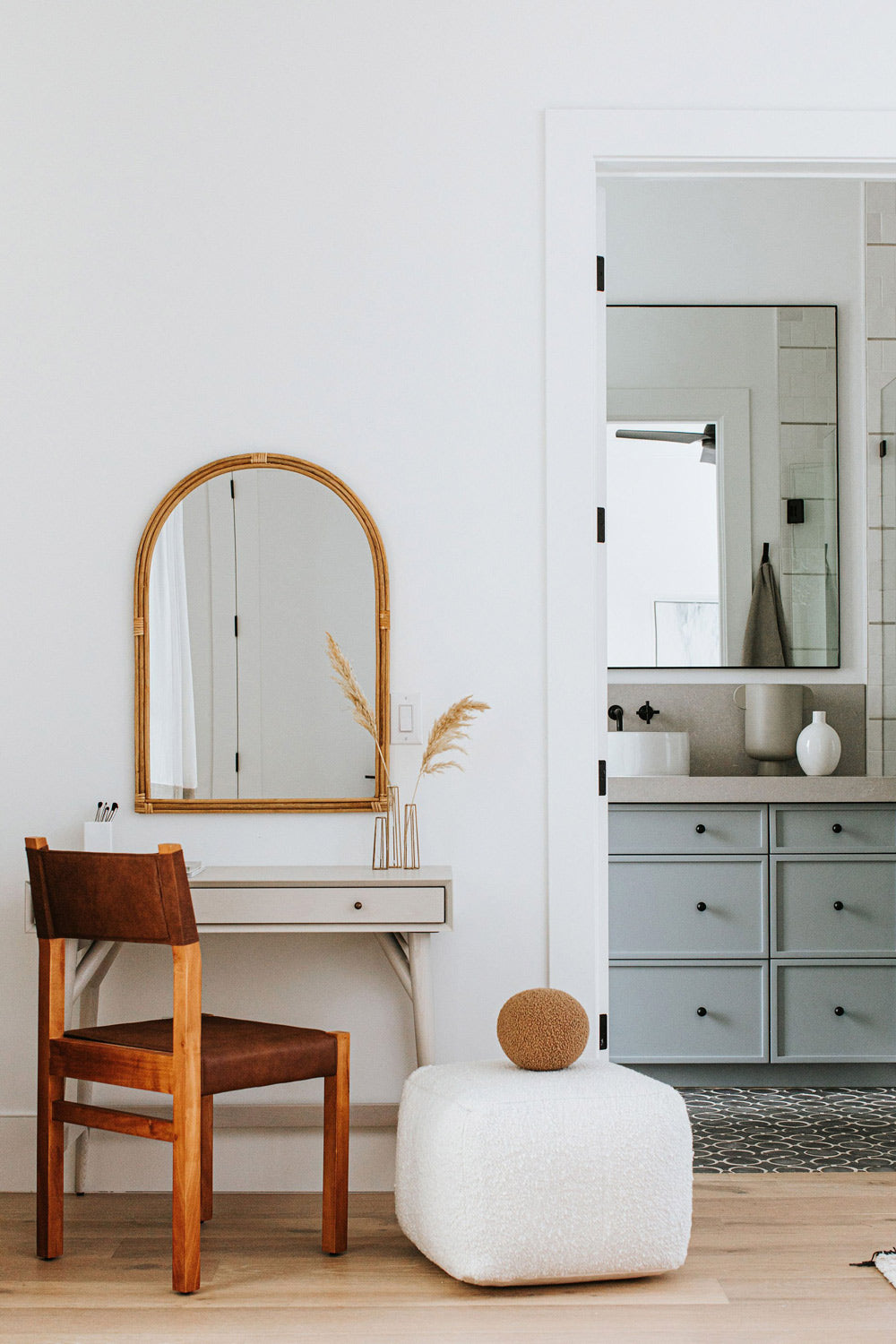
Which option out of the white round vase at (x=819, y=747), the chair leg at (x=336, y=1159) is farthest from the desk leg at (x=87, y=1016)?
the white round vase at (x=819, y=747)

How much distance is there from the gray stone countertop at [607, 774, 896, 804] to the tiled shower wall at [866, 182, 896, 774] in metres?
0.57

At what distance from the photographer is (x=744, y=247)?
4.12 meters

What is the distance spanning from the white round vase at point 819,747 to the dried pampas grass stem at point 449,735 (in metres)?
1.56

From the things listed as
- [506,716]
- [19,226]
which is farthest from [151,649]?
[19,226]

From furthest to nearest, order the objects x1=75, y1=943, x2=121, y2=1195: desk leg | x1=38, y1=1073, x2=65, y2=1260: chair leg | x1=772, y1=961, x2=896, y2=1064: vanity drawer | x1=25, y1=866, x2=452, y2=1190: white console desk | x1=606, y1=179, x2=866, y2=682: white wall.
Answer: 1. x1=606, y1=179, x2=866, y2=682: white wall
2. x1=772, y1=961, x2=896, y2=1064: vanity drawer
3. x1=75, y1=943, x2=121, y2=1195: desk leg
4. x1=25, y1=866, x2=452, y2=1190: white console desk
5. x1=38, y1=1073, x2=65, y2=1260: chair leg

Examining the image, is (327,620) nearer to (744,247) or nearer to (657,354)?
(657,354)

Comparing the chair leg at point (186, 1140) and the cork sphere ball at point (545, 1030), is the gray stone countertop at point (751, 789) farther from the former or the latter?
the chair leg at point (186, 1140)

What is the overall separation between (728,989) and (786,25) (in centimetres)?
257

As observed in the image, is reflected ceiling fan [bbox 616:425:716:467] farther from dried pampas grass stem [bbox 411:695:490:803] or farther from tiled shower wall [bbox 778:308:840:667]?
dried pampas grass stem [bbox 411:695:490:803]

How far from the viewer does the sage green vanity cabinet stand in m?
3.43

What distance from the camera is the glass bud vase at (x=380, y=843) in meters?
2.57

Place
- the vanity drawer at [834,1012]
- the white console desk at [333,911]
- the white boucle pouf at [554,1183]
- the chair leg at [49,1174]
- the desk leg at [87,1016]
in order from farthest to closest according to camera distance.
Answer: the vanity drawer at [834,1012] < the desk leg at [87,1016] < the white console desk at [333,911] < the chair leg at [49,1174] < the white boucle pouf at [554,1183]

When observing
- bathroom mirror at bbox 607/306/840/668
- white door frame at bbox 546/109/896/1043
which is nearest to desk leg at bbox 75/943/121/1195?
white door frame at bbox 546/109/896/1043

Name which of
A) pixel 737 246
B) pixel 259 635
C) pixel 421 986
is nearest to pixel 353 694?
pixel 259 635
